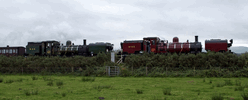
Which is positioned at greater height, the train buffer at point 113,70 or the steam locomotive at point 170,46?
the steam locomotive at point 170,46

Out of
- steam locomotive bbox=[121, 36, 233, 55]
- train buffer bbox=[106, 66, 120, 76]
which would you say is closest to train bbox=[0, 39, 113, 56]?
steam locomotive bbox=[121, 36, 233, 55]

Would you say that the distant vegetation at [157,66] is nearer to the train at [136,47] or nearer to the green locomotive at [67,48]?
the train at [136,47]

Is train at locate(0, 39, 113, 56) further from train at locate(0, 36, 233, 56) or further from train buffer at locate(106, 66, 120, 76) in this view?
train buffer at locate(106, 66, 120, 76)

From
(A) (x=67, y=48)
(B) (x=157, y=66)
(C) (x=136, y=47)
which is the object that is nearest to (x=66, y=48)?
(A) (x=67, y=48)

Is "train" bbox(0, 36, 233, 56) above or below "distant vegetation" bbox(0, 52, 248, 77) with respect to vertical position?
above

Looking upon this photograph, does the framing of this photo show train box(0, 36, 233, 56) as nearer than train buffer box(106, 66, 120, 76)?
No

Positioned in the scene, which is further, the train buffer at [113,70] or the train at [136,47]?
the train at [136,47]

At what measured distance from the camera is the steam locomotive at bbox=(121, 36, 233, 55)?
112 feet

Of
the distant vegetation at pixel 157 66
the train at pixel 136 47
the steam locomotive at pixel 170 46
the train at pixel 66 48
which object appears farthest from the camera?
the train at pixel 66 48

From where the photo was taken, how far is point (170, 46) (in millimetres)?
35875

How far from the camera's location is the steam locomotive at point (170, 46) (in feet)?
112

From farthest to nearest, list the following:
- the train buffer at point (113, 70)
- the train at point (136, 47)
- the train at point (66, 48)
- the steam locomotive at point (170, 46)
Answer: the train at point (66, 48)
the train at point (136, 47)
the steam locomotive at point (170, 46)
the train buffer at point (113, 70)

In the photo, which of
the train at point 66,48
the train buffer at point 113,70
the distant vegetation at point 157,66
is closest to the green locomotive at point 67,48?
the train at point 66,48

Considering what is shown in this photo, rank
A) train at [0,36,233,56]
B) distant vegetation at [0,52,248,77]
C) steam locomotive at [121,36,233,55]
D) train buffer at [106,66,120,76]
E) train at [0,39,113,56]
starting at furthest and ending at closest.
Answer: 1. train at [0,39,113,56]
2. train at [0,36,233,56]
3. steam locomotive at [121,36,233,55]
4. train buffer at [106,66,120,76]
5. distant vegetation at [0,52,248,77]
